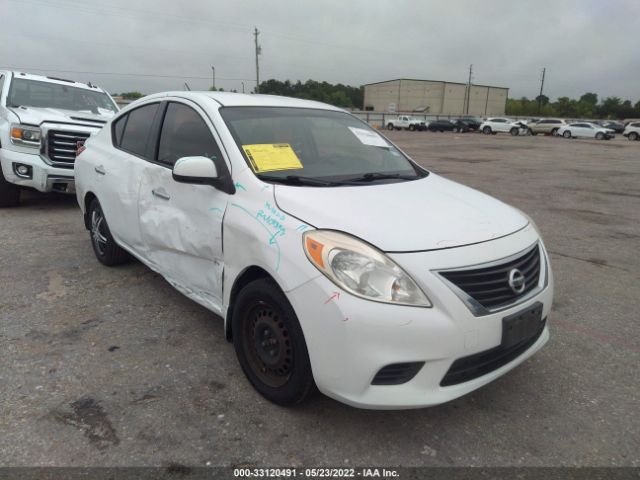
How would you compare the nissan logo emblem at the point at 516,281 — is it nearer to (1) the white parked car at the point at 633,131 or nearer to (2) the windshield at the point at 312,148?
(2) the windshield at the point at 312,148

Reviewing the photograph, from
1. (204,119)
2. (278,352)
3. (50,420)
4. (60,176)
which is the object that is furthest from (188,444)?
(60,176)

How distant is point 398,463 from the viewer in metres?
2.14

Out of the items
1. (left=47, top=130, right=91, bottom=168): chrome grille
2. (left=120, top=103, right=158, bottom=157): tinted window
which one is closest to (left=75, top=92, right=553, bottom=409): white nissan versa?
(left=120, top=103, right=158, bottom=157): tinted window

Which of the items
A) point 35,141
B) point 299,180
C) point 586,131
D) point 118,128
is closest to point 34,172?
point 35,141

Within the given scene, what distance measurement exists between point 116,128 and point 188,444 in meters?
3.13

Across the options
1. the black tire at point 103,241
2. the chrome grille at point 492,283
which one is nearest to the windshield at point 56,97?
the black tire at point 103,241

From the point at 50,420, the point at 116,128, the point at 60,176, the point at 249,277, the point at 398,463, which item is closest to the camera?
the point at 398,463

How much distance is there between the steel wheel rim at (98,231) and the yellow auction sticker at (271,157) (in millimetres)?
2173

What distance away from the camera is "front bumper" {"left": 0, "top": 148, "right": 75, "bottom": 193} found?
20.5ft

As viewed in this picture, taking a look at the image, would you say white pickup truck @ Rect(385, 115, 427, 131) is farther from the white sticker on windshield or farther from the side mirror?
the side mirror

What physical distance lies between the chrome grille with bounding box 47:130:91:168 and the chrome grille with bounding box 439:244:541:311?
20.1 ft

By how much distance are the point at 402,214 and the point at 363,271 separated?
46cm

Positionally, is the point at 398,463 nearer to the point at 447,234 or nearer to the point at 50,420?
the point at 447,234

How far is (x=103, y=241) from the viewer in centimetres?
440
